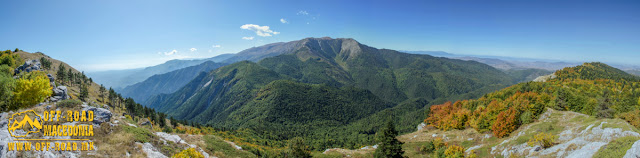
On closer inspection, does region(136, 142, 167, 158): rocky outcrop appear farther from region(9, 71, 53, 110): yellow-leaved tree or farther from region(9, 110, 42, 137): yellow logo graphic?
region(9, 71, 53, 110): yellow-leaved tree

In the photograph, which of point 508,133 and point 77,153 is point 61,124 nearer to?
point 77,153

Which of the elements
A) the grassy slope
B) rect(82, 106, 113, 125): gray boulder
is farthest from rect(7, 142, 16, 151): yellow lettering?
the grassy slope

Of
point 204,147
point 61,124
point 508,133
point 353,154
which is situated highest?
point 61,124

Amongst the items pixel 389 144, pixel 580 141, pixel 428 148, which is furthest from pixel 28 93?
pixel 580 141

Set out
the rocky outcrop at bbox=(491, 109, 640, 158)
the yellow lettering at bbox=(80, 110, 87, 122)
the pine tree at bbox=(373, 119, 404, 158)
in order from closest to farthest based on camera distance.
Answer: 1. the rocky outcrop at bbox=(491, 109, 640, 158)
2. the yellow lettering at bbox=(80, 110, 87, 122)
3. the pine tree at bbox=(373, 119, 404, 158)

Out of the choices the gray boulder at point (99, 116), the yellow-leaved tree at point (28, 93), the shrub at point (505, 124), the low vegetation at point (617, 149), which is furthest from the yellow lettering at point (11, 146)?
the shrub at point (505, 124)

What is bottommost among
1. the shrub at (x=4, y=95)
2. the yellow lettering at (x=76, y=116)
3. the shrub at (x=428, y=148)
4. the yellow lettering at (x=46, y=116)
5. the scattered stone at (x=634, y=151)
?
the shrub at (x=428, y=148)

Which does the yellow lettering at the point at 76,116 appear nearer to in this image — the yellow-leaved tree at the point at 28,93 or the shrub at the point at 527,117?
the yellow-leaved tree at the point at 28,93

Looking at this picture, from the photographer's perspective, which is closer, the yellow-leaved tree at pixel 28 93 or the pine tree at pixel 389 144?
the yellow-leaved tree at pixel 28 93

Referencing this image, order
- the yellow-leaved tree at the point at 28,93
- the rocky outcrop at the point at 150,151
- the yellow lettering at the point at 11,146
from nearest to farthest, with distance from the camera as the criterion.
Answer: the yellow lettering at the point at 11,146 → the rocky outcrop at the point at 150,151 → the yellow-leaved tree at the point at 28,93

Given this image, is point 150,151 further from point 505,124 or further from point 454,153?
point 505,124

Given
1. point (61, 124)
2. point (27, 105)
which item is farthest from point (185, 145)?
point (27, 105)
